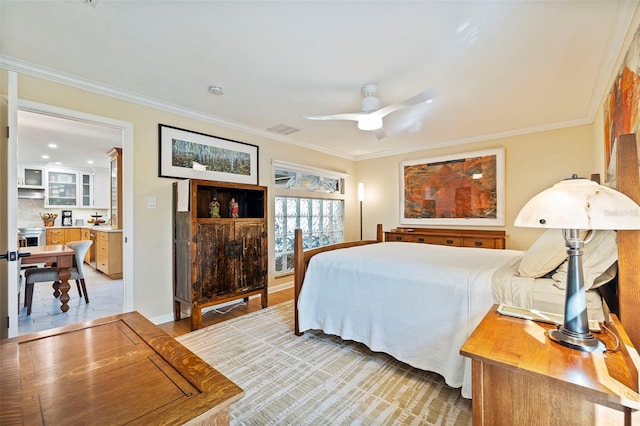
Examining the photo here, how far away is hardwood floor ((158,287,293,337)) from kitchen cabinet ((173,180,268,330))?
4.7 inches

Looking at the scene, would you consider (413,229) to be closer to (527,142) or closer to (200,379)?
(527,142)

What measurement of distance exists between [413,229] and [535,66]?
2.96 metres

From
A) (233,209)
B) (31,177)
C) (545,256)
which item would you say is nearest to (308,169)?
(233,209)

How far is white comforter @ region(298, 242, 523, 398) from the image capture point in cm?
176

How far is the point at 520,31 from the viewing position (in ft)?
6.15

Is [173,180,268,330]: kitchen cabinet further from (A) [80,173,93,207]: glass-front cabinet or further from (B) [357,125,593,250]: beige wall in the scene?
(A) [80,173,93,207]: glass-front cabinet

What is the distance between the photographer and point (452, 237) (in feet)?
13.6

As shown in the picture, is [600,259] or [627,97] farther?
[627,97]

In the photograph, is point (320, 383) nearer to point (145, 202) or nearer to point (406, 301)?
point (406, 301)

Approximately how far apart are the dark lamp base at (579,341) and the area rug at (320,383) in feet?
2.88

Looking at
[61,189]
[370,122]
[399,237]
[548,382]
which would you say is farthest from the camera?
[61,189]

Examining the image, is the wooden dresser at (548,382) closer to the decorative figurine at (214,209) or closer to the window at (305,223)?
the decorative figurine at (214,209)

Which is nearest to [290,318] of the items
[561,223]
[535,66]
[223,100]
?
[223,100]

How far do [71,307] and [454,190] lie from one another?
568 cm
